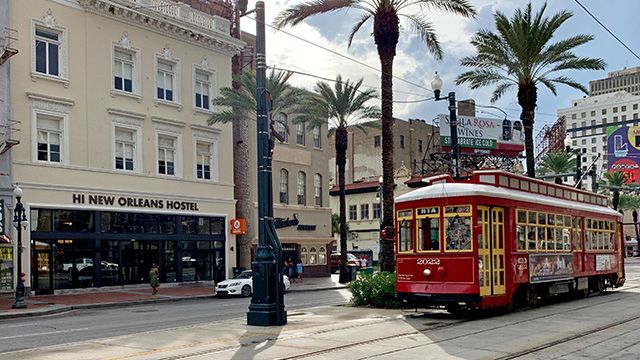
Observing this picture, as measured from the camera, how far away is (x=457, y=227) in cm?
1806

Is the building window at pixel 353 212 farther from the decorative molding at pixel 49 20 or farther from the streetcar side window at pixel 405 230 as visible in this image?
the streetcar side window at pixel 405 230

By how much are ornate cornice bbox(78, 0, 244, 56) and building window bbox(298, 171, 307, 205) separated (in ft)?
36.1

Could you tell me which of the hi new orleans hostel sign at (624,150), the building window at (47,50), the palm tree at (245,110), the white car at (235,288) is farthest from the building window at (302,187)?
the hi new orleans hostel sign at (624,150)

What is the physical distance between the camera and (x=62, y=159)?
35.0 metres

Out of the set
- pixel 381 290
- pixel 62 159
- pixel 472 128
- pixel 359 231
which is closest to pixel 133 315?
pixel 381 290

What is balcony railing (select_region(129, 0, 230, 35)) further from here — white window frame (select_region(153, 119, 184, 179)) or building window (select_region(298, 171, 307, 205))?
building window (select_region(298, 171, 307, 205))

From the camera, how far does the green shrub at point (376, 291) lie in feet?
71.5

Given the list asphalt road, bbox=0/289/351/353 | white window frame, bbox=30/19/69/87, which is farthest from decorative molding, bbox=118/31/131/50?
asphalt road, bbox=0/289/351/353

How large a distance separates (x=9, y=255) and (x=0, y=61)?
8.48m

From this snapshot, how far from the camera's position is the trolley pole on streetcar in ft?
55.5

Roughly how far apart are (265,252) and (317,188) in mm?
37250

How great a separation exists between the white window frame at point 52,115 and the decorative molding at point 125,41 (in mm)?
4639

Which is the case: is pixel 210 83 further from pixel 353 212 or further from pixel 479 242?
pixel 353 212

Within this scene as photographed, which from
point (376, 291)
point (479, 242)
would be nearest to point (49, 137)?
point (376, 291)
